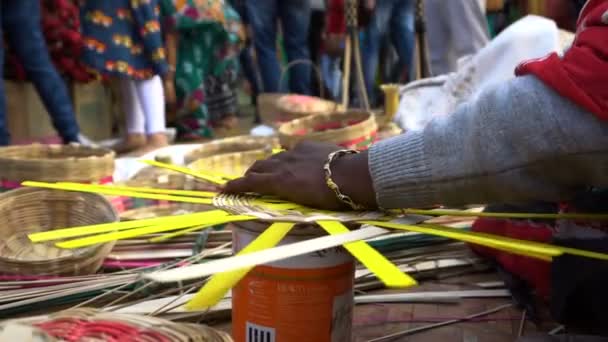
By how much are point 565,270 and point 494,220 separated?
300 mm

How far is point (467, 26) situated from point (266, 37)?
3.52 ft

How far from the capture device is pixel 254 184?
892 millimetres

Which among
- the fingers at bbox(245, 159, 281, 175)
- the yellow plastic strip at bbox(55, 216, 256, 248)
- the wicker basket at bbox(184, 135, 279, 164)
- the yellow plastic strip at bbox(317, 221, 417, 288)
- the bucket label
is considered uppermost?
the fingers at bbox(245, 159, 281, 175)

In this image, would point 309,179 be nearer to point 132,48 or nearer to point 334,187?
point 334,187

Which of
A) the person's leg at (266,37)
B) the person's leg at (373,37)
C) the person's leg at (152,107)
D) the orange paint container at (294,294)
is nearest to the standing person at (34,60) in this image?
the person's leg at (152,107)

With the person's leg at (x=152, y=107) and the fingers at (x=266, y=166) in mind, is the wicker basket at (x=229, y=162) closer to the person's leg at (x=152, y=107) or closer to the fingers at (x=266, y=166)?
the fingers at (x=266, y=166)

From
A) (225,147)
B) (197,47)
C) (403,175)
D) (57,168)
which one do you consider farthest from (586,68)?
(197,47)

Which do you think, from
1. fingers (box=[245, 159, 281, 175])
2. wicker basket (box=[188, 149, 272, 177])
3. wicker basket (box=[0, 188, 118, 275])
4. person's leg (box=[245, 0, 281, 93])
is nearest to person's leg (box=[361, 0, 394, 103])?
person's leg (box=[245, 0, 281, 93])

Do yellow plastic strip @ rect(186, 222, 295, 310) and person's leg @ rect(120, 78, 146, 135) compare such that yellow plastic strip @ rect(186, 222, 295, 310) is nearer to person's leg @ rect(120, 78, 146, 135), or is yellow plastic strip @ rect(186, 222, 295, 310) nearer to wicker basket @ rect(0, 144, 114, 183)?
wicker basket @ rect(0, 144, 114, 183)

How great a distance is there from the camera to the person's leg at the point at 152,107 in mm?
3059

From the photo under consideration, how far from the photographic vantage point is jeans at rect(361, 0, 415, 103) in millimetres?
4110

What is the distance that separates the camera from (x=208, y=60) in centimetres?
374

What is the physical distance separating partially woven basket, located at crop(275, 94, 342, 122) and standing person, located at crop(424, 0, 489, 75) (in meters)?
1.06

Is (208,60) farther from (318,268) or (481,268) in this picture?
(318,268)
